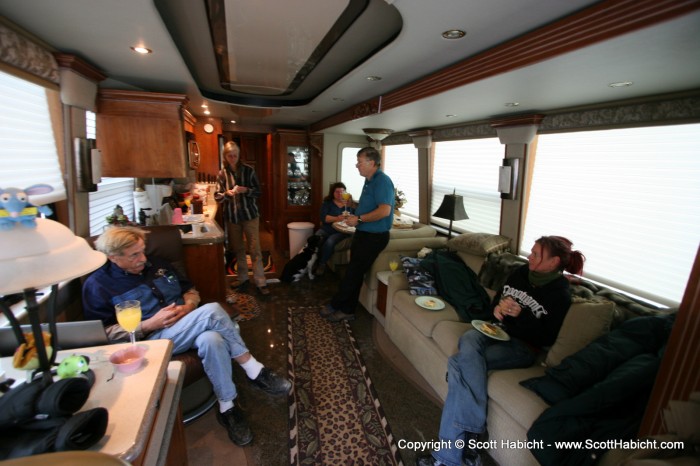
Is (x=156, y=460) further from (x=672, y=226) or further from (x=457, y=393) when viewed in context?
(x=672, y=226)

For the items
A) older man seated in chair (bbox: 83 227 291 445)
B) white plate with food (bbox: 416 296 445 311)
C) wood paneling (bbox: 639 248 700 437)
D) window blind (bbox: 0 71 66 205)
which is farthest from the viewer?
white plate with food (bbox: 416 296 445 311)

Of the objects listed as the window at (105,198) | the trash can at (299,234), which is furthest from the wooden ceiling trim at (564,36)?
the trash can at (299,234)

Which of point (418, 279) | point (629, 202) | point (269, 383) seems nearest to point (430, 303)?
point (418, 279)

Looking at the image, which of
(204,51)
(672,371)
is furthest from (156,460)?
(204,51)

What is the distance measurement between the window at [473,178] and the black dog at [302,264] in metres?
1.66

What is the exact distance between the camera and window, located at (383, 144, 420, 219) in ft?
15.4

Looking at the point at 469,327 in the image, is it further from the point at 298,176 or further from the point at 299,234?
the point at 298,176

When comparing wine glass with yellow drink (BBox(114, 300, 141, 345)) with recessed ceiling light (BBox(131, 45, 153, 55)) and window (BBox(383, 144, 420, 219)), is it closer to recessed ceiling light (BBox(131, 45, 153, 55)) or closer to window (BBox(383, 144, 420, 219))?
recessed ceiling light (BBox(131, 45, 153, 55))

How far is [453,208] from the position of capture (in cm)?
325

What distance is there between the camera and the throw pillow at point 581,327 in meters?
1.69

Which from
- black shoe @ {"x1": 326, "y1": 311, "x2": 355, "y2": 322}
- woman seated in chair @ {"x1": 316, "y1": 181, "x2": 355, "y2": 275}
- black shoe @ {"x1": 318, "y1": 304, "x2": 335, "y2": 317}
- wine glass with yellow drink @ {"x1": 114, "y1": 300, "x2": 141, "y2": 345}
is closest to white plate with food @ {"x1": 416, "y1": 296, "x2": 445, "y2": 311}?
black shoe @ {"x1": 326, "y1": 311, "x2": 355, "y2": 322}

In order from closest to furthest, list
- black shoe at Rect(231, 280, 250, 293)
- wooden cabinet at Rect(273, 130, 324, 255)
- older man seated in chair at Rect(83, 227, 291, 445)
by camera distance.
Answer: older man seated in chair at Rect(83, 227, 291, 445)
black shoe at Rect(231, 280, 250, 293)
wooden cabinet at Rect(273, 130, 324, 255)

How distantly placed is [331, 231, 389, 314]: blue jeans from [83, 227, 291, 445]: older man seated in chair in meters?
1.29

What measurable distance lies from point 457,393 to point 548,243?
1031mm
